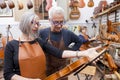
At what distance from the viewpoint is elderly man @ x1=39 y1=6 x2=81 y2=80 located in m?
2.30

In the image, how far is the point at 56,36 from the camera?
97.2 inches

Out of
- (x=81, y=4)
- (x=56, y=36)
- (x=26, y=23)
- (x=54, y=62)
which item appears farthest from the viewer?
(x=81, y=4)

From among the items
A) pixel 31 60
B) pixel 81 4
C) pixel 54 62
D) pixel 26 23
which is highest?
pixel 81 4

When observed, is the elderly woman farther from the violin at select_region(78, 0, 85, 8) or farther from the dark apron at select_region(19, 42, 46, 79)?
the violin at select_region(78, 0, 85, 8)

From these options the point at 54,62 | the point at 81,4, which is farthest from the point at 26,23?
the point at 81,4

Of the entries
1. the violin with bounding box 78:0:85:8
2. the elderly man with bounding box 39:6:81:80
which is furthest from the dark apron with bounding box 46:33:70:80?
the violin with bounding box 78:0:85:8

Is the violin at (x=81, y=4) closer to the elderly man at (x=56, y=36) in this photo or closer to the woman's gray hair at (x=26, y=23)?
the elderly man at (x=56, y=36)

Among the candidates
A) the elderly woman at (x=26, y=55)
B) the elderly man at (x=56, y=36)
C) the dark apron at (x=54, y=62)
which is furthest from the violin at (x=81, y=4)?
the elderly woman at (x=26, y=55)

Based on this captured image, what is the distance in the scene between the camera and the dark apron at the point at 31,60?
1811mm

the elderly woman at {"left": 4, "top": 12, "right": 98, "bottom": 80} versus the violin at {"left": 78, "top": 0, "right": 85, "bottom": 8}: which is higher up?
the violin at {"left": 78, "top": 0, "right": 85, "bottom": 8}

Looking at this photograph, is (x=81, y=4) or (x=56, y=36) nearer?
(x=56, y=36)

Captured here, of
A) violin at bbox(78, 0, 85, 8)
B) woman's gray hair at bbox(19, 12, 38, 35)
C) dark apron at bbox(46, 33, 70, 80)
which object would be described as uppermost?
violin at bbox(78, 0, 85, 8)

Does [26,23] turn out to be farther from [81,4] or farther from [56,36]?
[81,4]

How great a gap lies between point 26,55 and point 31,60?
2.0 inches
